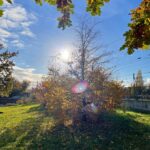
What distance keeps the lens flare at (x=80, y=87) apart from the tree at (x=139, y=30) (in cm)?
1789

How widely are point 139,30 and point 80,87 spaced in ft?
60.8

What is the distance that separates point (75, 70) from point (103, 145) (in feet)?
35.3

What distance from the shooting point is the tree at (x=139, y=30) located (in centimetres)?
494

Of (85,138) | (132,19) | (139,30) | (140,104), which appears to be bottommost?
(85,138)

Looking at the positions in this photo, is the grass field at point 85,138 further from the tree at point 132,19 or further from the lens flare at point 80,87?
the tree at point 132,19

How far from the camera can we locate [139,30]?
5102 millimetres

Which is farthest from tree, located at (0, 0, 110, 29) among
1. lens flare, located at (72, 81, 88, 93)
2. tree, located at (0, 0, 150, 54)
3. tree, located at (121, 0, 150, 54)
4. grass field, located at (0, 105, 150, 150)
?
lens flare, located at (72, 81, 88, 93)

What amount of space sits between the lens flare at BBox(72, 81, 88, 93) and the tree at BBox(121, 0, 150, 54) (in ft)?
58.7

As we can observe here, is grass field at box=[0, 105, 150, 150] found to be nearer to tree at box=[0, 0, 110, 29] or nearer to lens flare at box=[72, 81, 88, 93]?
lens flare at box=[72, 81, 88, 93]

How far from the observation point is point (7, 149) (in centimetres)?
1453

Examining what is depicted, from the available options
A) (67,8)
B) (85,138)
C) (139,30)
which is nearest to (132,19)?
(139,30)

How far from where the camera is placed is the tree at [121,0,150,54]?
4936 mm

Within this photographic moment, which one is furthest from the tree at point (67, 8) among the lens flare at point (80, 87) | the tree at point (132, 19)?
the lens flare at point (80, 87)

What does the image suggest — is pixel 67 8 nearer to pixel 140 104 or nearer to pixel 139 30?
pixel 139 30
